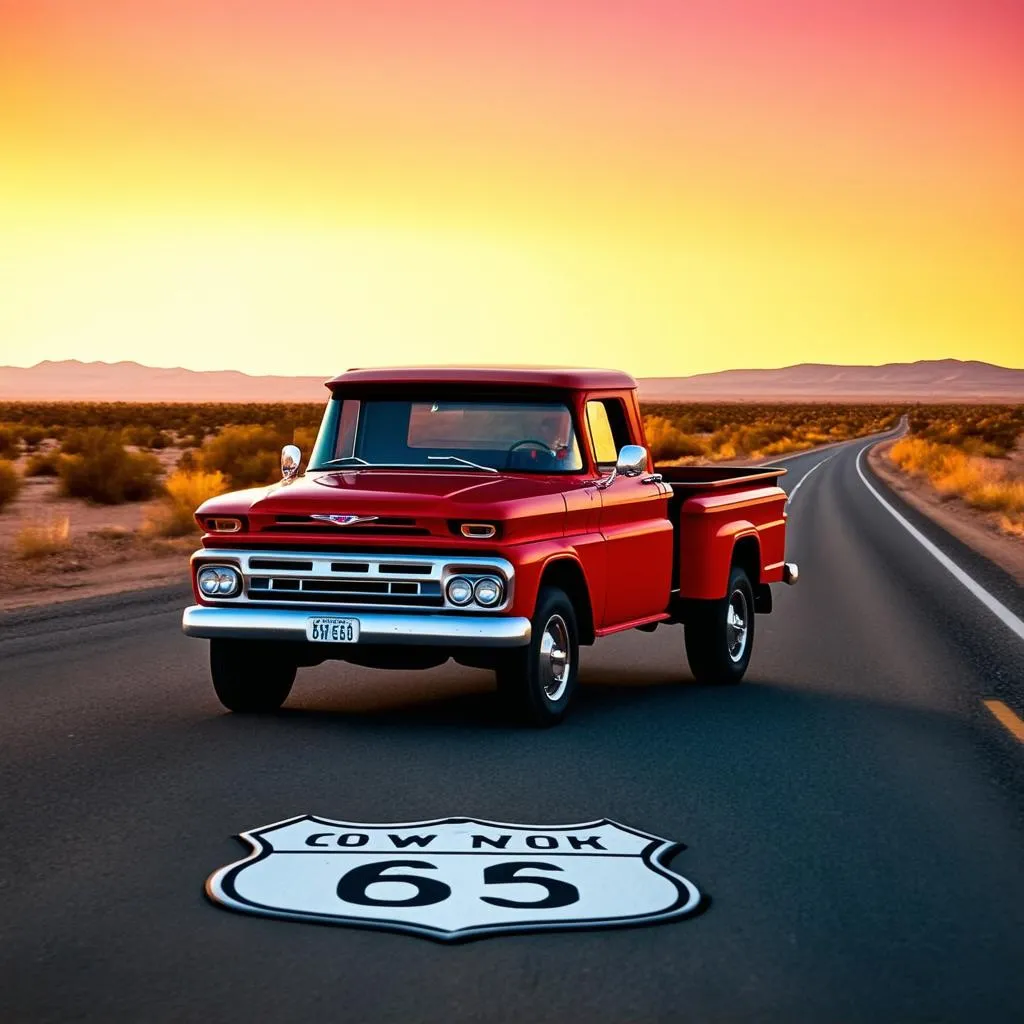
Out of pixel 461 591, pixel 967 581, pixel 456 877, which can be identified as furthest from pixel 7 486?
pixel 456 877

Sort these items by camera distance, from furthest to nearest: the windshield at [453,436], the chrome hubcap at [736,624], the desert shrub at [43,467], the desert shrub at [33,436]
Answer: the desert shrub at [33,436] → the desert shrub at [43,467] → the chrome hubcap at [736,624] → the windshield at [453,436]

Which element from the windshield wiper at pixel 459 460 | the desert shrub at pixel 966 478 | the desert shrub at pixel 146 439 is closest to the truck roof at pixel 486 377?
the windshield wiper at pixel 459 460

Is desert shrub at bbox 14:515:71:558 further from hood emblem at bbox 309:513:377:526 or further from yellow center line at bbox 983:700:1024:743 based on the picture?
yellow center line at bbox 983:700:1024:743

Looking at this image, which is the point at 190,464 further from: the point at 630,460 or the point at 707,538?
the point at 630,460

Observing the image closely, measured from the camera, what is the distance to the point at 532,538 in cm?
959

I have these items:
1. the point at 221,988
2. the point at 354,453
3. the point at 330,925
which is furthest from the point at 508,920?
the point at 354,453

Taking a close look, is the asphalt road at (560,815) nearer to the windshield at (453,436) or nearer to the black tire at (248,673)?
the black tire at (248,673)

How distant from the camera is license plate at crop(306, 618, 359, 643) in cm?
936

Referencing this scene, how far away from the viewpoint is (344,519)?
373 inches

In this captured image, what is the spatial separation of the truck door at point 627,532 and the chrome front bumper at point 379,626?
1395 mm

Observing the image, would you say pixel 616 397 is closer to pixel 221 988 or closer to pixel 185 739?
pixel 185 739

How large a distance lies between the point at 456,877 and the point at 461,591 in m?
3.03

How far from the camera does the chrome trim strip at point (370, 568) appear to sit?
925cm

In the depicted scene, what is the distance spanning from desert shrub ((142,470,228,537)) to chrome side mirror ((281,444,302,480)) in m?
16.1
